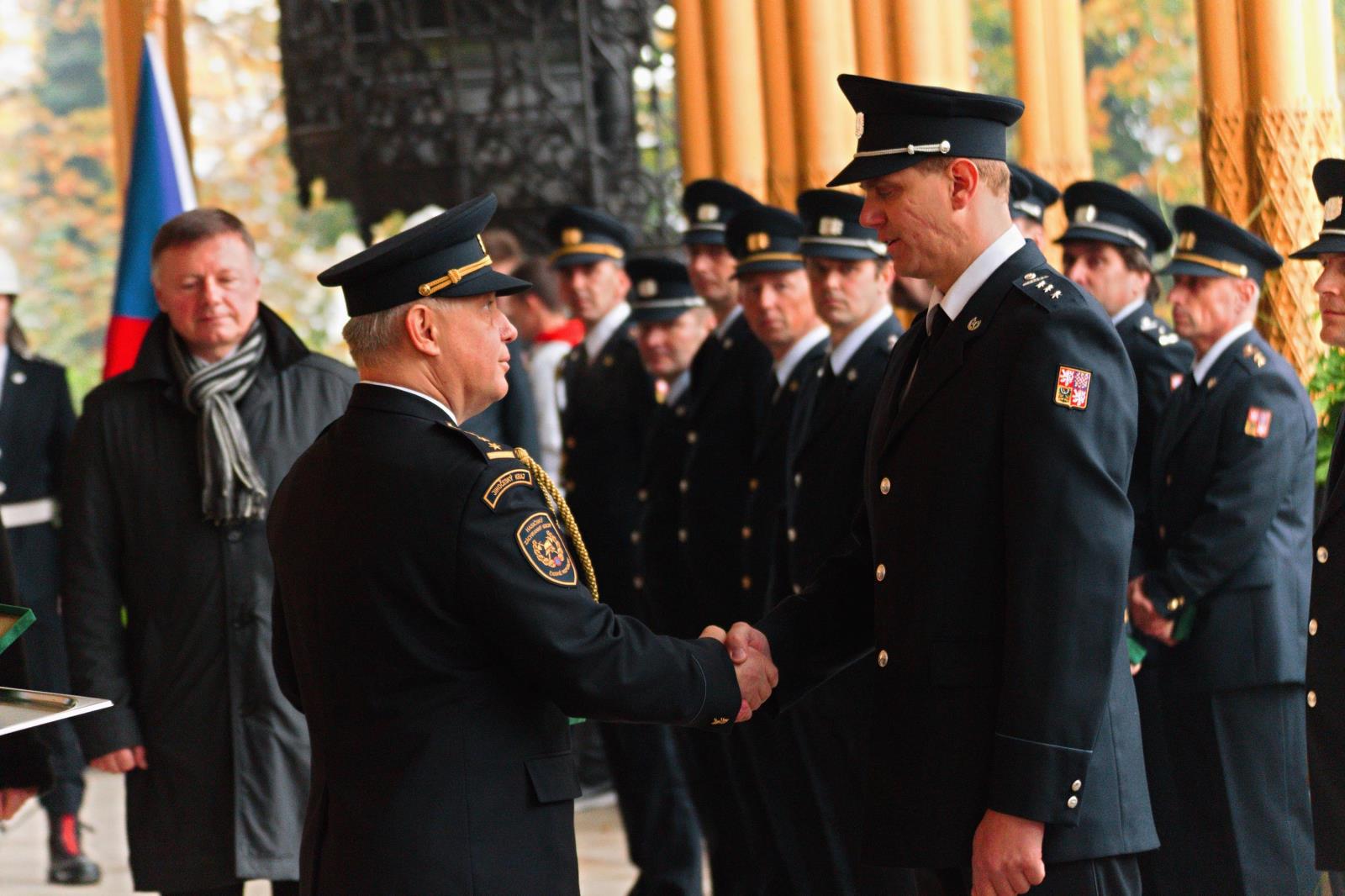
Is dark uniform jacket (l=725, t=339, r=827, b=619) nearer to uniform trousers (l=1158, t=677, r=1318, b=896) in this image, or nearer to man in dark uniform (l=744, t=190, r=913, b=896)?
man in dark uniform (l=744, t=190, r=913, b=896)

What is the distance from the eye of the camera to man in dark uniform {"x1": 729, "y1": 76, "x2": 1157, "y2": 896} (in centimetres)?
216

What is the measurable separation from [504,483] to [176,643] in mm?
1371

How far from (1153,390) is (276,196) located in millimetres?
14962

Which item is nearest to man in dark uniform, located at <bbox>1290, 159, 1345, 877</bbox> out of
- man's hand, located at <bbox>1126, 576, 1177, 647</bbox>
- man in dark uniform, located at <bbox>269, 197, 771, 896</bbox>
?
man's hand, located at <bbox>1126, 576, 1177, 647</bbox>

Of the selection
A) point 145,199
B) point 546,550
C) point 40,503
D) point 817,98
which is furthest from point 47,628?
point 546,550

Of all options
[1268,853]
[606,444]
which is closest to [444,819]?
[1268,853]

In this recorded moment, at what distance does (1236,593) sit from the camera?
3.85 meters

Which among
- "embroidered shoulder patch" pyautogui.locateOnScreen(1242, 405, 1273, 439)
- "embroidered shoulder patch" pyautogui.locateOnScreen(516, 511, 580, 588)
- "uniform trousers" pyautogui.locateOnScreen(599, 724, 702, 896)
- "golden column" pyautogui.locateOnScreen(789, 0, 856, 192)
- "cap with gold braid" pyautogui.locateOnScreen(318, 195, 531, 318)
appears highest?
"golden column" pyautogui.locateOnScreen(789, 0, 856, 192)

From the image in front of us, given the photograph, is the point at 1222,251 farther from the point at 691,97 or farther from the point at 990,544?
the point at 691,97

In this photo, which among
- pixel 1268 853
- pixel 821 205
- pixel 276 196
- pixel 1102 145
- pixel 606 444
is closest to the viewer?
pixel 1268 853

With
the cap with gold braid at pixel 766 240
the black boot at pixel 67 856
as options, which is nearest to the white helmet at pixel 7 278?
the black boot at pixel 67 856

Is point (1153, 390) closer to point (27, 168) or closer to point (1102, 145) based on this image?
point (1102, 145)

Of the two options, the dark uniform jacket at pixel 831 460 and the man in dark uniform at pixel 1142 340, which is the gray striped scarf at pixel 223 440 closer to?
the dark uniform jacket at pixel 831 460

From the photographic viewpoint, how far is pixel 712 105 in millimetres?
7176
